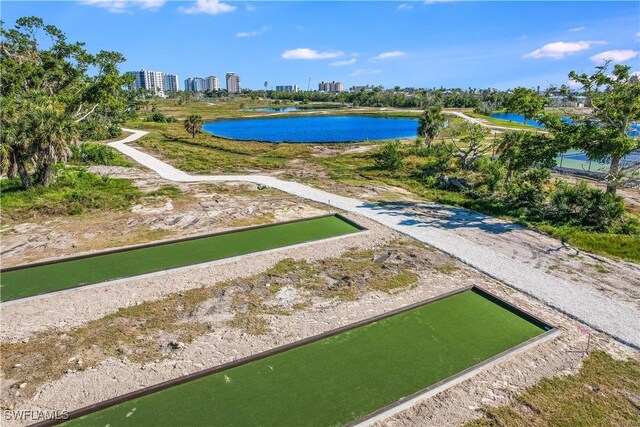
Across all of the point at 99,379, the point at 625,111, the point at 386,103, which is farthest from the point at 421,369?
the point at 386,103

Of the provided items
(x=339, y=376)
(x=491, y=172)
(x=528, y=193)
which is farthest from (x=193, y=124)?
(x=339, y=376)

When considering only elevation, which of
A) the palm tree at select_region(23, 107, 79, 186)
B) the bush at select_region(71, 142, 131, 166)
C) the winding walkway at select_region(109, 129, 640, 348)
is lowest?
the winding walkway at select_region(109, 129, 640, 348)

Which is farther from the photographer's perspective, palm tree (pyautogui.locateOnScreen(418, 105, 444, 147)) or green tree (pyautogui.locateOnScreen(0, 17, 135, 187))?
palm tree (pyautogui.locateOnScreen(418, 105, 444, 147))

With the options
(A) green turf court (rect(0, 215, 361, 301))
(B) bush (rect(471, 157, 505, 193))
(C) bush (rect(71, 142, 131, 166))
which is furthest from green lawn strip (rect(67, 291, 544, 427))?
(C) bush (rect(71, 142, 131, 166))

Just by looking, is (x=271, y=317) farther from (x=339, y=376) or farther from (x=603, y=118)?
(x=603, y=118)

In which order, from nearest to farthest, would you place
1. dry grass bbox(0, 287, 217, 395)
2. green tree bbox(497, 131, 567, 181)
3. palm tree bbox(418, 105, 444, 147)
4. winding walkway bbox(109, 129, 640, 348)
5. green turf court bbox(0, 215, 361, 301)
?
1. dry grass bbox(0, 287, 217, 395)
2. winding walkway bbox(109, 129, 640, 348)
3. green turf court bbox(0, 215, 361, 301)
4. green tree bbox(497, 131, 567, 181)
5. palm tree bbox(418, 105, 444, 147)

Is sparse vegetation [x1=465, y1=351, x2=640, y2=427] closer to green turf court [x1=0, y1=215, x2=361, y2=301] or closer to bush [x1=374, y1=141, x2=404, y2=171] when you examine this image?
green turf court [x1=0, y1=215, x2=361, y2=301]
